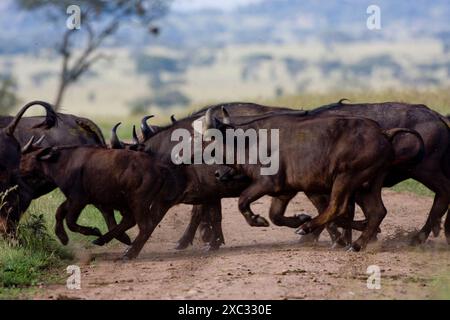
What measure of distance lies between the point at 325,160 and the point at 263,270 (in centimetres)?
154

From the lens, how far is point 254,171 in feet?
38.3

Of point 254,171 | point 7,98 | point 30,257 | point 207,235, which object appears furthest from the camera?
point 7,98

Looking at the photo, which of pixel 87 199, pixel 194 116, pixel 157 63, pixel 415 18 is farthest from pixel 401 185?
pixel 415 18

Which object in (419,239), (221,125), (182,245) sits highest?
(221,125)

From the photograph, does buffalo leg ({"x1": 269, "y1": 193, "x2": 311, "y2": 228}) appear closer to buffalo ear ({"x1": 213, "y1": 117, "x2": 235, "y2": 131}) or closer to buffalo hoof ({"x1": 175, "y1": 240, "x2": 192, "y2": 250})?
buffalo ear ({"x1": 213, "y1": 117, "x2": 235, "y2": 131})

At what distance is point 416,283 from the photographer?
9.83 meters

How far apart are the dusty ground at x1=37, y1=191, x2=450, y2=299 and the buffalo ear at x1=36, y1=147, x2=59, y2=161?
0.99 m

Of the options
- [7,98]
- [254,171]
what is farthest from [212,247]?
[7,98]

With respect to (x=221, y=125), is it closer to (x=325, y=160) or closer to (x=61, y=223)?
(x=325, y=160)

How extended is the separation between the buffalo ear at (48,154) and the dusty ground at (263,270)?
992 millimetres

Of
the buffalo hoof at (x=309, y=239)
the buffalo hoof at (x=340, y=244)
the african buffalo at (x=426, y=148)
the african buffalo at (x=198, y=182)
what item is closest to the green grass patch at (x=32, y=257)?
the african buffalo at (x=198, y=182)

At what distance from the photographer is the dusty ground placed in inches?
372

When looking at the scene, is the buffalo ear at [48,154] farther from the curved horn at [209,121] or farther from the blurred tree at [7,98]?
the blurred tree at [7,98]
